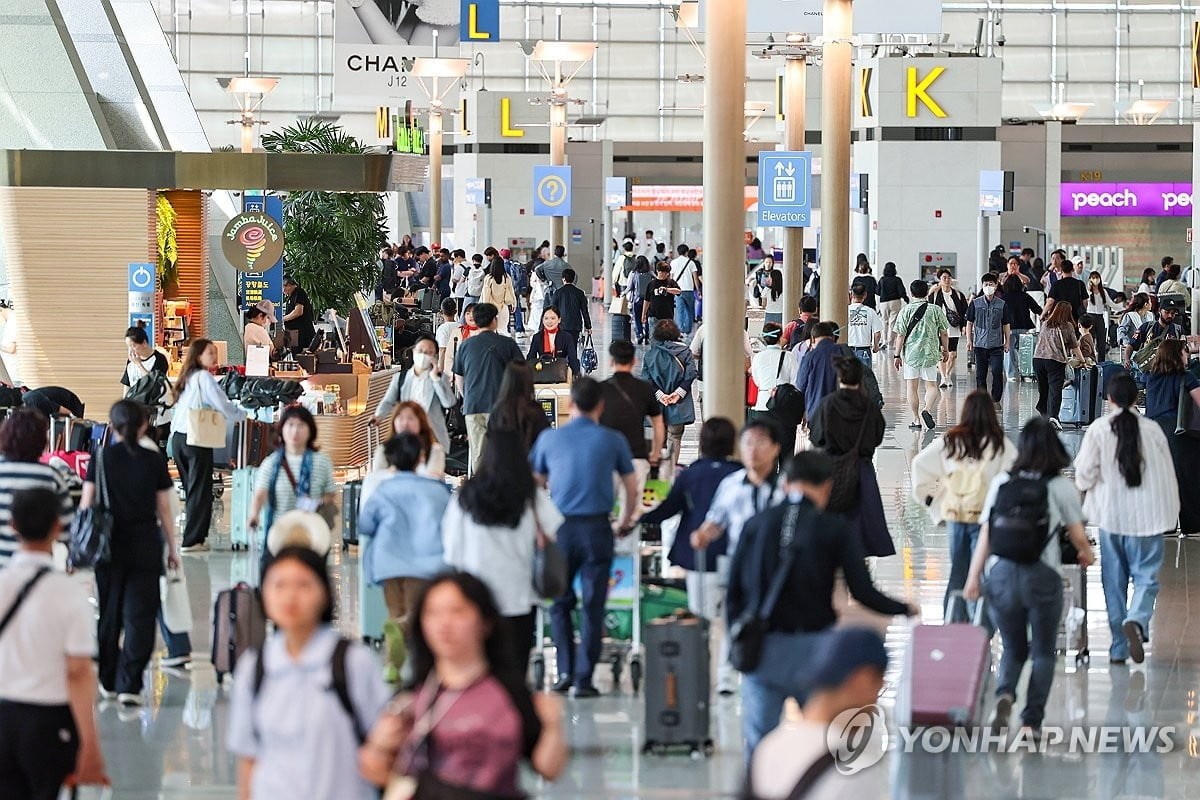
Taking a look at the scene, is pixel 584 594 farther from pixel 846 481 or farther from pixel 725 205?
pixel 725 205

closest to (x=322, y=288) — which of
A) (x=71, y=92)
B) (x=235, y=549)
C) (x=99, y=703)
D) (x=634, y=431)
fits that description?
(x=71, y=92)

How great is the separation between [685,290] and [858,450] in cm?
1988

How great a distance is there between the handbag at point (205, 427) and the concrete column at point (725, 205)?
10.1 ft

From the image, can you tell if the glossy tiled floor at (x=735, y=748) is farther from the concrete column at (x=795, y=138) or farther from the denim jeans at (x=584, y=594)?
the concrete column at (x=795, y=138)

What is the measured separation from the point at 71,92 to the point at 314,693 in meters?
15.0

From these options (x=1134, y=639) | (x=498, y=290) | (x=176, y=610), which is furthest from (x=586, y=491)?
(x=498, y=290)

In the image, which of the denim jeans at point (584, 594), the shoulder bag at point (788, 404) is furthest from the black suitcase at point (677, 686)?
the shoulder bag at point (788, 404)

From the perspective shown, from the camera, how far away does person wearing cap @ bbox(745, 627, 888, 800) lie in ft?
12.4

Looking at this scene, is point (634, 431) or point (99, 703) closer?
point (99, 703)

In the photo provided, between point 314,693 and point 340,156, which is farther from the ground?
point 340,156

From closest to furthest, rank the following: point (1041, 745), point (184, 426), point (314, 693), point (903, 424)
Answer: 1. point (314, 693)
2. point (1041, 745)
3. point (184, 426)
4. point (903, 424)

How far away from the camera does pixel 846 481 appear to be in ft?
33.9

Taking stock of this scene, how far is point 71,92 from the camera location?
18.3 meters

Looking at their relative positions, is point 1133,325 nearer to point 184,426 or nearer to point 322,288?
point 322,288
